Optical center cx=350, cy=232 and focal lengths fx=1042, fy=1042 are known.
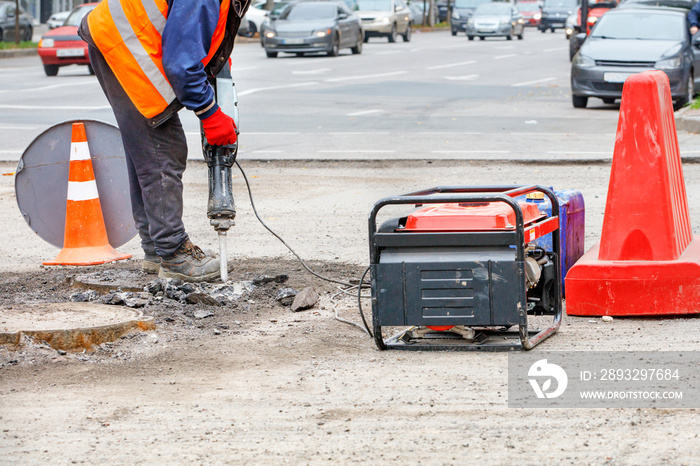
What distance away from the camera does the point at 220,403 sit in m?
3.91

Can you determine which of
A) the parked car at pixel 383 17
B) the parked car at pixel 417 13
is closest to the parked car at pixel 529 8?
the parked car at pixel 417 13

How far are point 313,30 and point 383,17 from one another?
9.58m

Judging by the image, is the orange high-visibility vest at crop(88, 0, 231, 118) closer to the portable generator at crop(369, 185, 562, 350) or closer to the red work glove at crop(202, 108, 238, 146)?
the red work glove at crop(202, 108, 238, 146)

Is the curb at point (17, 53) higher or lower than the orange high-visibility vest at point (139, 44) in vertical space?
lower

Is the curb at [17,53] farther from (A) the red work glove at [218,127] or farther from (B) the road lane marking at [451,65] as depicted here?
(A) the red work glove at [218,127]

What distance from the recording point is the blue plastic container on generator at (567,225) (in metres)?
5.40

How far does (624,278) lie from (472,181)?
4.54m

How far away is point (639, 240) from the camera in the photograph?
5.24m

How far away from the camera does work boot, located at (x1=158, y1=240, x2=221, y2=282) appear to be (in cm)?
587

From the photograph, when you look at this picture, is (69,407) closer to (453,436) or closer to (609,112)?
(453,436)

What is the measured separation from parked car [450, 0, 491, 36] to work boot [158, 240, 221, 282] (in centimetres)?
3855

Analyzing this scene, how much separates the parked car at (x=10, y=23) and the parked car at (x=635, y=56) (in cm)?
2441

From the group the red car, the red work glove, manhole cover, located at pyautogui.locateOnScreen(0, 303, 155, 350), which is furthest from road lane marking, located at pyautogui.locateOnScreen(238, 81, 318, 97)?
manhole cover, located at pyautogui.locateOnScreen(0, 303, 155, 350)

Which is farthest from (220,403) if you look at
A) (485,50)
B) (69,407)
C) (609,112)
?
(485,50)
